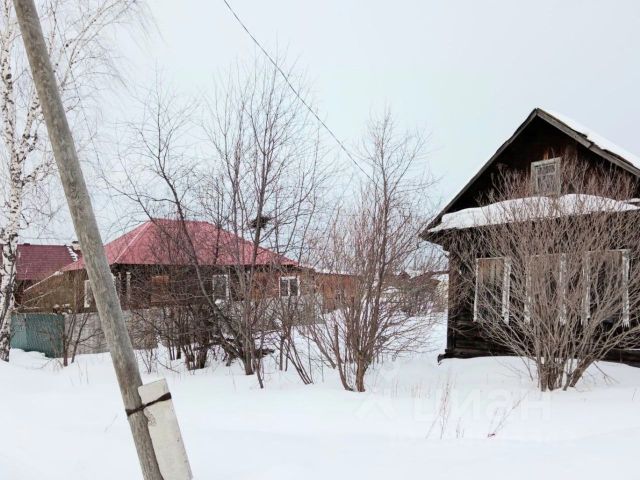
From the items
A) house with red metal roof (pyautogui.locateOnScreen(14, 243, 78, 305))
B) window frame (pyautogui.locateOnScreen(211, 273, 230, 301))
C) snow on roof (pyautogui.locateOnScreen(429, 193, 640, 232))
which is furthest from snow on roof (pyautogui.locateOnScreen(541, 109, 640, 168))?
house with red metal roof (pyautogui.locateOnScreen(14, 243, 78, 305))

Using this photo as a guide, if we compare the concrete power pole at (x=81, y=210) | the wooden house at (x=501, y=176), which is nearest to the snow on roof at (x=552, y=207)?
the wooden house at (x=501, y=176)

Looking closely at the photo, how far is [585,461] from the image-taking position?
275 centimetres

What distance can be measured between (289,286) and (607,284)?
477 cm

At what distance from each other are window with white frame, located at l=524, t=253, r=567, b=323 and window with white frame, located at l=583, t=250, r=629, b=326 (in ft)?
1.03

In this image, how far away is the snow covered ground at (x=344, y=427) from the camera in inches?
117

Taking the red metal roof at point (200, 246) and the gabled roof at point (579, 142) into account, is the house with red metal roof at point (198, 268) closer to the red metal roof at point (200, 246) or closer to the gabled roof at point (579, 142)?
the red metal roof at point (200, 246)

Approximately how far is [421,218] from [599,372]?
4.15 metres

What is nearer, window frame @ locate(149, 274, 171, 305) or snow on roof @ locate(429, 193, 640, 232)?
snow on roof @ locate(429, 193, 640, 232)

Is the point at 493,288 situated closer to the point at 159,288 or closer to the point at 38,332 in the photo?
the point at 159,288

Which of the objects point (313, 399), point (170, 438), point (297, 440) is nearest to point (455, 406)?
point (313, 399)

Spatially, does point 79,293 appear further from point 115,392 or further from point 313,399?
point 313,399

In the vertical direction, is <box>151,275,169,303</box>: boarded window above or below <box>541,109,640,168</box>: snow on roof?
below

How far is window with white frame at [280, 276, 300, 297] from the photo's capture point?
7.36 m

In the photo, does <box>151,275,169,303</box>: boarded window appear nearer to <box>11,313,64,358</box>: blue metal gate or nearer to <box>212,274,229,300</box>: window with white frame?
<box>212,274,229,300</box>: window with white frame
